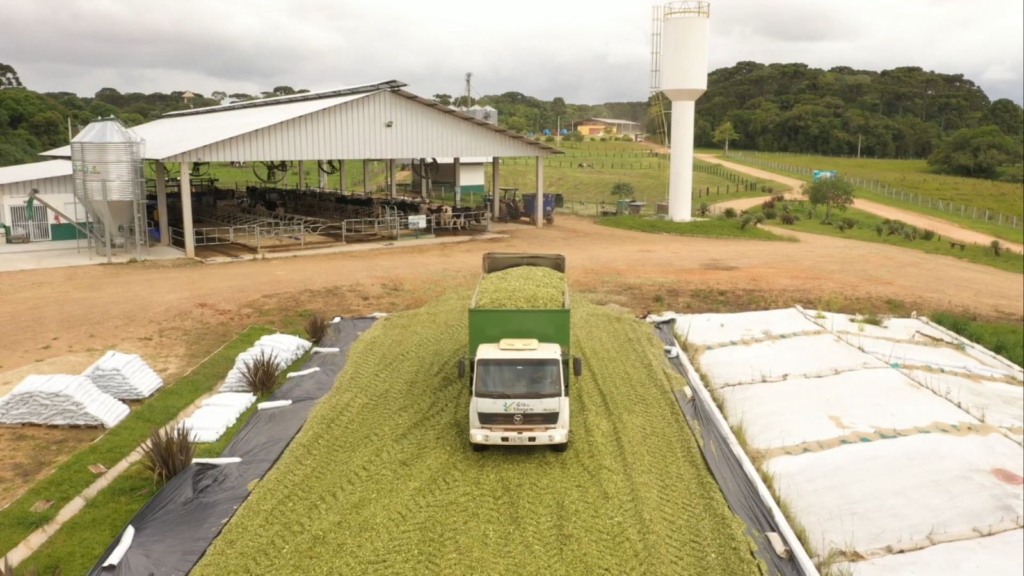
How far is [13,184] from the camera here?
29.8 metres

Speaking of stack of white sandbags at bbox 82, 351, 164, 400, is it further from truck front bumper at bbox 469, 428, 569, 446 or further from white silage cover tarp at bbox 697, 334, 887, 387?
white silage cover tarp at bbox 697, 334, 887, 387

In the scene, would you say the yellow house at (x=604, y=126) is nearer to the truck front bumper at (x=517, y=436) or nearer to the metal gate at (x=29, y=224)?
the metal gate at (x=29, y=224)

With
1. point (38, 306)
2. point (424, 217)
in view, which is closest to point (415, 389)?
point (38, 306)

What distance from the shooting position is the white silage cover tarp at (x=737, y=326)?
58.3 feet

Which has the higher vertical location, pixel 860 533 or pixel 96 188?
pixel 96 188

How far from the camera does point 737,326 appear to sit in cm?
1856

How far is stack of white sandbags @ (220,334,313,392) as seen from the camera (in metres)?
13.4

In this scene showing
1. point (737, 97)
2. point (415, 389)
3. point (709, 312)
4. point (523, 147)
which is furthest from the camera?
point (737, 97)

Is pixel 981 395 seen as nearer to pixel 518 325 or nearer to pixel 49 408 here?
pixel 518 325

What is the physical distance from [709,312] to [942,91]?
10089cm

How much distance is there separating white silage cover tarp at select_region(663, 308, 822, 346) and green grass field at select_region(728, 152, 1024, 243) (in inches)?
1067

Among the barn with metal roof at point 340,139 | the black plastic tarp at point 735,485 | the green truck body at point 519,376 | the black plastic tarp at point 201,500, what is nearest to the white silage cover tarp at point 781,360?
the black plastic tarp at point 735,485

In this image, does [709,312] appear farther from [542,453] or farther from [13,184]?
[13,184]

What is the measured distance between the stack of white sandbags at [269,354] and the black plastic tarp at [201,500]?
104 cm
